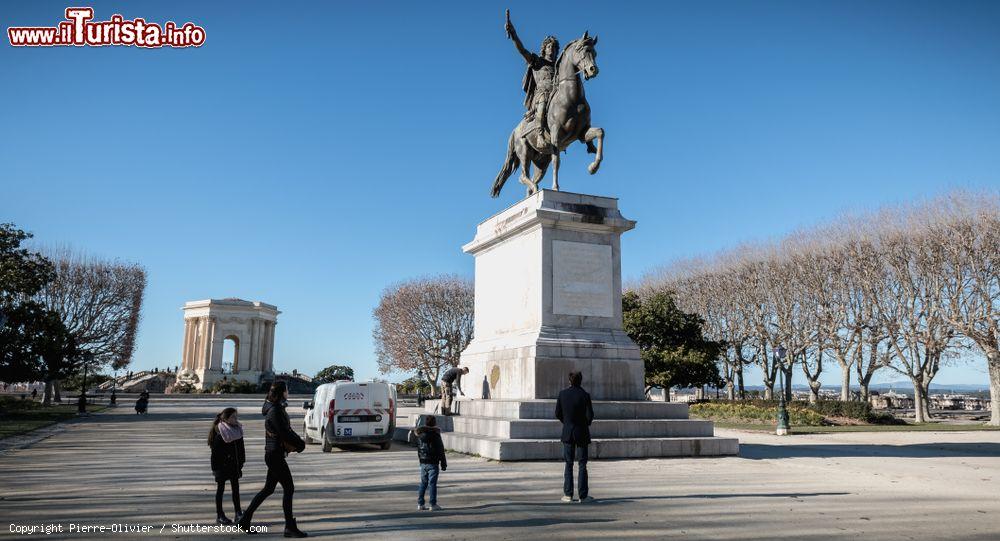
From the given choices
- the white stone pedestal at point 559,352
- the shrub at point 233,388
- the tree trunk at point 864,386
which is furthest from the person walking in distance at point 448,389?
the shrub at point 233,388

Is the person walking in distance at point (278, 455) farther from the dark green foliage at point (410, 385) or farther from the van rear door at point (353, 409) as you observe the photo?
the dark green foliage at point (410, 385)

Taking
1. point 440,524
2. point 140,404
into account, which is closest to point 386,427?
point 440,524

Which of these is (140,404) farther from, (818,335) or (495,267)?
(818,335)

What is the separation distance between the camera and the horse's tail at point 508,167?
19156 mm

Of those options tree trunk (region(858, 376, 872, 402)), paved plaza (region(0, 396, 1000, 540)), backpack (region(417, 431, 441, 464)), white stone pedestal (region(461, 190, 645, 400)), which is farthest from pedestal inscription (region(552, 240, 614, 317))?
tree trunk (region(858, 376, 872, 402))

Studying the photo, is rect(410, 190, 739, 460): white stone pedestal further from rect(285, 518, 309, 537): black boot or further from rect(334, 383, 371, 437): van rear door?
rect(285, 518, 309, 537): black boot

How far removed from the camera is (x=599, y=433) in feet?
45.2

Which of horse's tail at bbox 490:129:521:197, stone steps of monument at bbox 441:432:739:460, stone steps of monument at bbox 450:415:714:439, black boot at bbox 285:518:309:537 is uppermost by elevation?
horse's tail at bbox 490:129:521:197

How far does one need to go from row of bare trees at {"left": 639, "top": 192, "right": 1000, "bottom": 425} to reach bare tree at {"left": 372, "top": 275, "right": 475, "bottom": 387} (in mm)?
19046

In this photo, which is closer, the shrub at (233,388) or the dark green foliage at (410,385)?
the dark green foliage at (410,385)

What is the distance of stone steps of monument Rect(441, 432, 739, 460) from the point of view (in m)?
12.8

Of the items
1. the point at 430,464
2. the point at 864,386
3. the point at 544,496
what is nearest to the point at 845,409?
the point at 864,386

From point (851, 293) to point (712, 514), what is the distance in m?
38.7

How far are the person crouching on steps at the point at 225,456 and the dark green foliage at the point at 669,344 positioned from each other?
36653 mm
